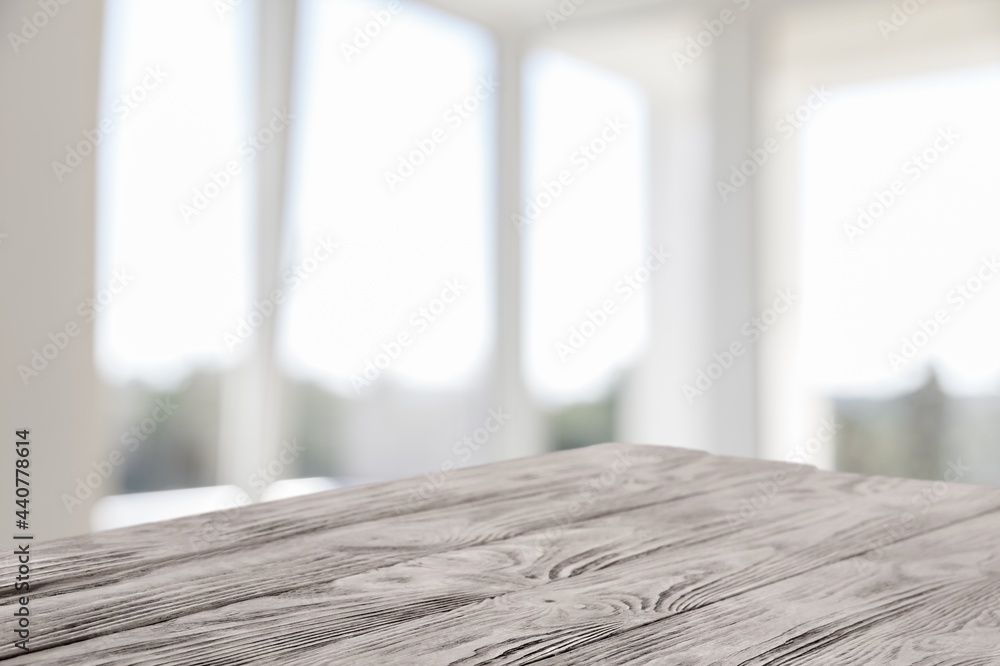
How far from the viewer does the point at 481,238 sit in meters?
4.98

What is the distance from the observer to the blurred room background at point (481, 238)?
3215 mm

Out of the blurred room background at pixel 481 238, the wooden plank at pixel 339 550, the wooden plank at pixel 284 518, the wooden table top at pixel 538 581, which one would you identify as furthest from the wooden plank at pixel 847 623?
the blurred room background at pixel 481 238

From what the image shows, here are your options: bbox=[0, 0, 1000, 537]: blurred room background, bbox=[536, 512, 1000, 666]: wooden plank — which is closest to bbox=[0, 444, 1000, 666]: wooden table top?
bbox=[536, 512, 1000, 666]: wooden plank

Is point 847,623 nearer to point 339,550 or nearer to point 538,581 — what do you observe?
point 538,581

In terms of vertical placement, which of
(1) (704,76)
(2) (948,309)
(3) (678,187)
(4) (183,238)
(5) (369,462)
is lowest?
(5) (369,462)

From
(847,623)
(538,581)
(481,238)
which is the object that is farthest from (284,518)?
(481,238)

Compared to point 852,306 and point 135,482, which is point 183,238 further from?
point 852,306

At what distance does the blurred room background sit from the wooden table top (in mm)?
2382

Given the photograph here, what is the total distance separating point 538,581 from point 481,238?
14.2 feet

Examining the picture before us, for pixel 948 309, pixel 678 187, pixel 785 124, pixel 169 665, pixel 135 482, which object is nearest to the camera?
pixel 169 665

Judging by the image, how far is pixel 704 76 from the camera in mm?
4625

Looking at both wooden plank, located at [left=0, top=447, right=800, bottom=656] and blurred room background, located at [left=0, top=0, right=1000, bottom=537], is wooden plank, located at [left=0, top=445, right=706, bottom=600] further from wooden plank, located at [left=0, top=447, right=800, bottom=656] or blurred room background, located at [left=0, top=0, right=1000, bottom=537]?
blurred room background, located at [left=0, top=0, right=1000, bottom=537]

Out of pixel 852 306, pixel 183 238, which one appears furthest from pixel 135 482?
pixel 852 306

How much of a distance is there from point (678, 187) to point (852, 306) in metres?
0.99
